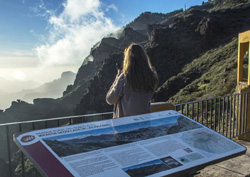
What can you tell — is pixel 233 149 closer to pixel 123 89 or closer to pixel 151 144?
pixel 151 144

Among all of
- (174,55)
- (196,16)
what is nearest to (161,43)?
(174,55)

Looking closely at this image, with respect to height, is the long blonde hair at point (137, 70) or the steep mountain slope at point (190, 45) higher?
the steep mountain slope at point (190, 45)

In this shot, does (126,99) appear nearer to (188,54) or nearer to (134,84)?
(134,84)

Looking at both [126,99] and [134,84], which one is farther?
[126,99]

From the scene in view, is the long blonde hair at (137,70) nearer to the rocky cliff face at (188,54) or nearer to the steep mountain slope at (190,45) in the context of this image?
the rocky cliff face at (188,54)

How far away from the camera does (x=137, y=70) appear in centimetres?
257

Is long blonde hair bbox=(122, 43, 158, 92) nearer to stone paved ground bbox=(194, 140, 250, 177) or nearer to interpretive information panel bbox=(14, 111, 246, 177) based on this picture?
interpretive information panel bbox=(14, 111, 246, 177)

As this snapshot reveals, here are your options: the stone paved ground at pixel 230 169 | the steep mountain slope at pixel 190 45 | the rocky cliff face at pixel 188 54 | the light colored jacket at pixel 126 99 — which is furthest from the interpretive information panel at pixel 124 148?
the steep mountain slope at pixel 190 45

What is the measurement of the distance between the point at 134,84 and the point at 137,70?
17 centimetres

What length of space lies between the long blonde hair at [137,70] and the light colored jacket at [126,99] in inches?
3.2

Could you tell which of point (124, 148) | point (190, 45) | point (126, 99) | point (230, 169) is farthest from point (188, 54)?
point (124, 148)

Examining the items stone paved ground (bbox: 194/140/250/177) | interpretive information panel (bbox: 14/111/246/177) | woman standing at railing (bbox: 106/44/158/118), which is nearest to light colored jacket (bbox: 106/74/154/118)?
woman standing at railing (bbox: 106/44/158/118)

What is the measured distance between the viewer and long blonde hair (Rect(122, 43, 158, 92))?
101 inches

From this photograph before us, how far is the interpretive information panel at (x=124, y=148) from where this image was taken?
5.18 ft
